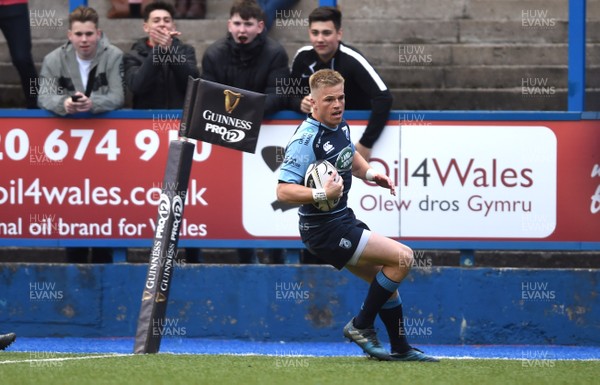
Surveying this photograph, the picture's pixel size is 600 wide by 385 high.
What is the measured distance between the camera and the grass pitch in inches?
298

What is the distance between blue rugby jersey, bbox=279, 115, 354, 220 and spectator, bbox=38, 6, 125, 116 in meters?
3.01

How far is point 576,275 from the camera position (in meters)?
10.8

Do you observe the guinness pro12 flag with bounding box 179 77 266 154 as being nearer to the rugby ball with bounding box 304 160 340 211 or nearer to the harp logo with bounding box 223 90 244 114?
the harp logo with bounding box 223 90 244 114

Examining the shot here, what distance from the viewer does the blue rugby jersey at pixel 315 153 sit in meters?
8.40

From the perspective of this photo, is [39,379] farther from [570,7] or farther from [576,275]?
[570,7]

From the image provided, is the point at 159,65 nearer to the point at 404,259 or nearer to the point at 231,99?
the point at 231,99

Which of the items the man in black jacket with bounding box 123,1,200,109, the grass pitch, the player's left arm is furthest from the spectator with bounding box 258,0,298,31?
the grass pitch

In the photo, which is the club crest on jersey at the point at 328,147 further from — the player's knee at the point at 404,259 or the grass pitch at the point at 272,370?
the grass pitch at the point at 272,370

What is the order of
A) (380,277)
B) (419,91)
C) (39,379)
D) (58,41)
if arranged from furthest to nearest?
(58,41) < (419,91) < (380,277) < (39,379)

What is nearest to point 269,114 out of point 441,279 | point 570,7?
point 441,279

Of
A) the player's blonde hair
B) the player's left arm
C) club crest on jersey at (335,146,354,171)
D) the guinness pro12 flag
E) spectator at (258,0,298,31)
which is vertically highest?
spectator at (258,0,298,31)

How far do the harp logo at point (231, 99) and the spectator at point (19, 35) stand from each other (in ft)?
9.16

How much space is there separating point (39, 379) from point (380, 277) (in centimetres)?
236

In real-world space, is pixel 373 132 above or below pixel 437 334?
above
